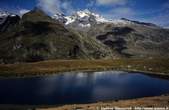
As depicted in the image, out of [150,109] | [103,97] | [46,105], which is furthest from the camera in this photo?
[103,97]

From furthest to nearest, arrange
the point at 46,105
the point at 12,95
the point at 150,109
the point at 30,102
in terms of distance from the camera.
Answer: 1. the point at 12,95
2. the point at 30,102
3. the point at 46,105
4. the point at 150,109

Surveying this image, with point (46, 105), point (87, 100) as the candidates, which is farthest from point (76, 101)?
point (46, 105)

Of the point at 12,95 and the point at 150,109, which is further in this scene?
the point at 12,95

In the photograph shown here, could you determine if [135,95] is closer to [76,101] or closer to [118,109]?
[76,101]

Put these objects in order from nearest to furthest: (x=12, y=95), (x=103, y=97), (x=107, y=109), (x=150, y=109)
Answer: (x=150, y=109) → (x=107, y=109) → (x=103, y=97) → (x=12, y=95)

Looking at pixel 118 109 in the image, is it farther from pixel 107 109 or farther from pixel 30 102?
pixel 30 102

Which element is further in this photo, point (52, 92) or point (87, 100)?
point (52, 92)

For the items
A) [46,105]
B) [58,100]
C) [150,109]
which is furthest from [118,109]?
[58,100]
